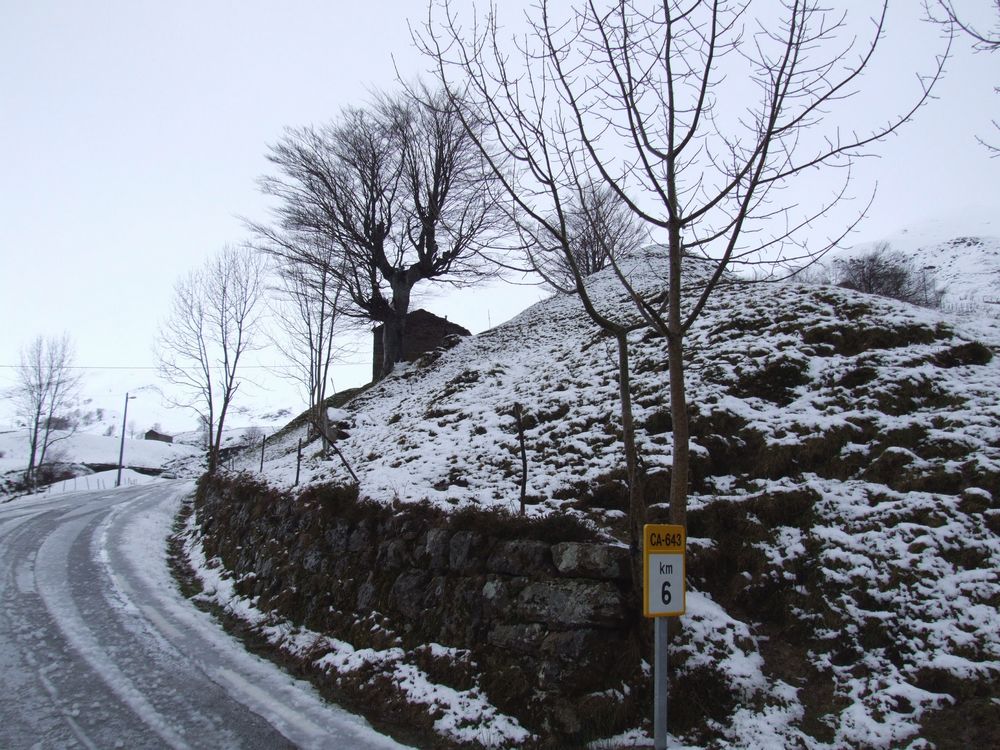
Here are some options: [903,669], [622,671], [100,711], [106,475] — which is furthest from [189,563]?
[106,475]

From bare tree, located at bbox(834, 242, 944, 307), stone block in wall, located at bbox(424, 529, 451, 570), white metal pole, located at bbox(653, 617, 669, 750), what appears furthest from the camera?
bare tree, located at bbox(834, 242, 944, 307)

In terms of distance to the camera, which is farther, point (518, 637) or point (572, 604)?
point (518, 637)

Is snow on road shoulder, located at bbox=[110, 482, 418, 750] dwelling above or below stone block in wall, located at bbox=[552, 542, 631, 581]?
below

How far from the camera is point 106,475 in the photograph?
131 ft

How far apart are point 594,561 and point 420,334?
23517 mm

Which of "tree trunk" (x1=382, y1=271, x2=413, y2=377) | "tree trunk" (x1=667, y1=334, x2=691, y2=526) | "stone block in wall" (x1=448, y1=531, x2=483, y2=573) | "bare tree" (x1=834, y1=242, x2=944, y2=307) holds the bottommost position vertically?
"stone block in wall" (x1=448, y1=531, x2=483, y2=573)

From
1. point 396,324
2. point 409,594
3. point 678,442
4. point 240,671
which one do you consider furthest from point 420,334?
→ point 678,442

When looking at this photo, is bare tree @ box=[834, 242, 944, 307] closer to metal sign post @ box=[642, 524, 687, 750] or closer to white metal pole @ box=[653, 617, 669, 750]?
metal sign post @ box=[642, 524, 687, 750]

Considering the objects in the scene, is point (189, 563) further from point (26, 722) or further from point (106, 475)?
point (106, 475)

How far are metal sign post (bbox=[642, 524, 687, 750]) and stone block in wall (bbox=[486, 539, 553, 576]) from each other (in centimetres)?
188

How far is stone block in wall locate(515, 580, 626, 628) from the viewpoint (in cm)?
506

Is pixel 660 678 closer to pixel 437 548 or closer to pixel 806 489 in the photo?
pixel 806 489

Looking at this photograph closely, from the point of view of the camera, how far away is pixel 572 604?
17.1ft

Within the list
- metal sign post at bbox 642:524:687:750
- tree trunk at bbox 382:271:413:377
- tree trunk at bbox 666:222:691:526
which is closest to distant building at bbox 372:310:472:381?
tree trunk at bbox 382:271:413:377
